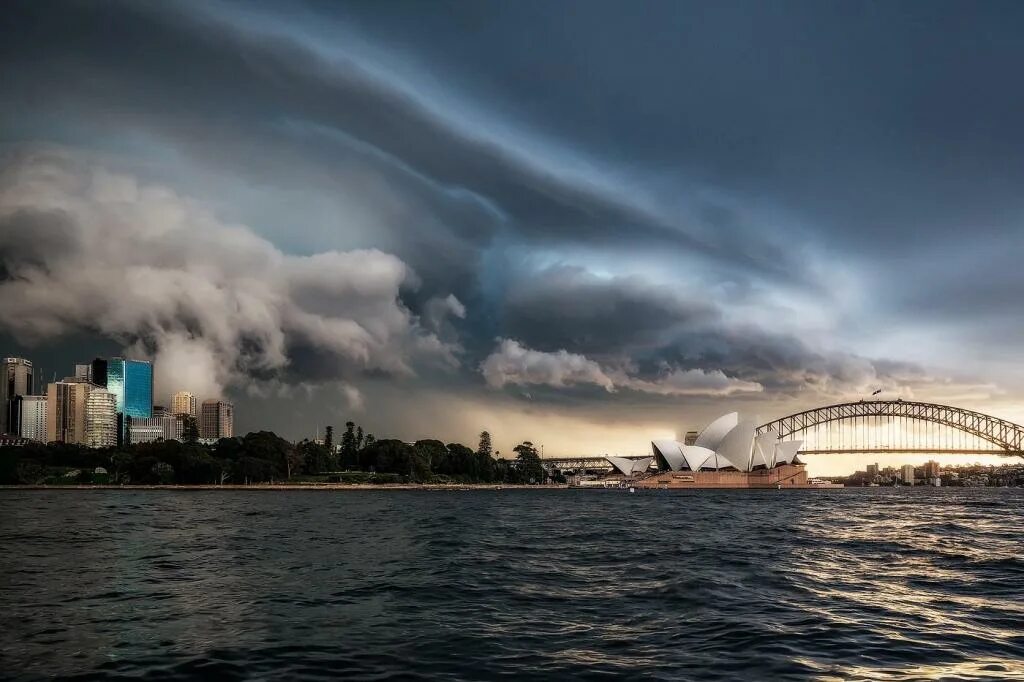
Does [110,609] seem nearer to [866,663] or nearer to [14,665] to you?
[14,665]

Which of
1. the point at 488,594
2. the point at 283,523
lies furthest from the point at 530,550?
the point at 283,523

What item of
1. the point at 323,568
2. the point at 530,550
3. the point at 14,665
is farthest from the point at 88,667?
the point at 530,550

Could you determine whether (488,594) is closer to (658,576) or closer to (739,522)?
(658,576)

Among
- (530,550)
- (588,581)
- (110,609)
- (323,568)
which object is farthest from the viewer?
(530,550)

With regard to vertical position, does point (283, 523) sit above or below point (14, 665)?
below

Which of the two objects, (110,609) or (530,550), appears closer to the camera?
(110,609)

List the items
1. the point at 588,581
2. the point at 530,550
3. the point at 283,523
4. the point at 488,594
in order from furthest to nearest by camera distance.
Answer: the point at 283,523 → the point at 530,550 → the point at 588,581 → the point at 488,594
